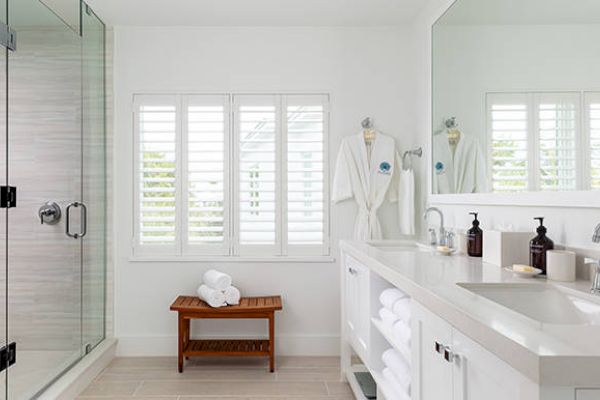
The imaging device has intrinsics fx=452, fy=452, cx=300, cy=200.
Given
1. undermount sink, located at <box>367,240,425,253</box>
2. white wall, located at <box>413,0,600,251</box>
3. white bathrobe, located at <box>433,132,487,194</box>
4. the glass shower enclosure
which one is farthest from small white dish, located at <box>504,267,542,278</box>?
the glass shower enclosure

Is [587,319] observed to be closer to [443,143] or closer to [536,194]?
[536,194]

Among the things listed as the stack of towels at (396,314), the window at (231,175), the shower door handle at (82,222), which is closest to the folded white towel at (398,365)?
the stack of towels at (396,314)

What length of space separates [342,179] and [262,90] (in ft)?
2.92

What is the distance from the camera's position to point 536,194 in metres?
1.75

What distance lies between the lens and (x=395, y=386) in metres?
1.84

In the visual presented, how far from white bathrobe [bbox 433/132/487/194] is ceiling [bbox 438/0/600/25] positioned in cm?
58

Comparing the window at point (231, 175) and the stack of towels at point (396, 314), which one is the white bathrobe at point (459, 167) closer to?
the stack of towels at point (396, 314)

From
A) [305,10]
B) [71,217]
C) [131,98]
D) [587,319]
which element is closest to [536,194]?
[587,319]

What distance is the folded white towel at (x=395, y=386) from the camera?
5.64 ft

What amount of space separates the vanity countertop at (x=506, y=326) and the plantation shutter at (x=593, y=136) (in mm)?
341

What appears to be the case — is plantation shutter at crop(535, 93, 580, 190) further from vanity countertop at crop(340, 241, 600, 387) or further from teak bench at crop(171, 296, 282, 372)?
teak bench at crop(171, 296, 282, 372)

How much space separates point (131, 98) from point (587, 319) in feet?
10.2

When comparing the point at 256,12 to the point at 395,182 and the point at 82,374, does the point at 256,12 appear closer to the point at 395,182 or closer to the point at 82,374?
the point at 395,182

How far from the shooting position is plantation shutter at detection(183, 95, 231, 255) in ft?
10.9
